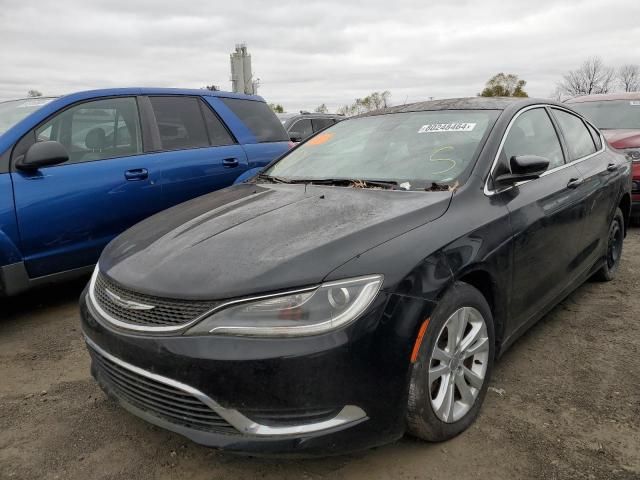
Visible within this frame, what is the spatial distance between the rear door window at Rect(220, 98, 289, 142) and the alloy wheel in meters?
3.44

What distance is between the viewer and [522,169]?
8.84 ft

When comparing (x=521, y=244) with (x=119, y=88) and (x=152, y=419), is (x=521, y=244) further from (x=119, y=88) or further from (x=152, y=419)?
(x=119, y=88)

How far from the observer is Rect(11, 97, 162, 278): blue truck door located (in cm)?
360

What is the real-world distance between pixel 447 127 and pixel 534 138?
60cm

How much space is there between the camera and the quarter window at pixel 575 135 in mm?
3650

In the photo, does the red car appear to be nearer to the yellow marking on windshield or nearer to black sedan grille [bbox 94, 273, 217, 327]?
the yellow marking on windshield

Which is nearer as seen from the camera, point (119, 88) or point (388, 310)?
point (388, 310)

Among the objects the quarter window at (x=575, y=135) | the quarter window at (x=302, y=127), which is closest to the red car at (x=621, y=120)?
the quarter window at (x=575, y=135)

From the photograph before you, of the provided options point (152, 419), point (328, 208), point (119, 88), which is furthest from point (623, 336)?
point (119, 88)

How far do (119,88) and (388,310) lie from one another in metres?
3.45

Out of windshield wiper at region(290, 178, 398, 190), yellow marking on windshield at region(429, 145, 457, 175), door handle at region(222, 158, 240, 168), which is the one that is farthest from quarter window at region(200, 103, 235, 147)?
yellow marking on windshield at region(429, 145, 457, 175)

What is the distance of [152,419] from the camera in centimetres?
203

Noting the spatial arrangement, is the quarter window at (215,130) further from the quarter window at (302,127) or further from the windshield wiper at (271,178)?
the quarter window at (302,127)

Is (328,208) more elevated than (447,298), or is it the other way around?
(328,208)
